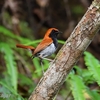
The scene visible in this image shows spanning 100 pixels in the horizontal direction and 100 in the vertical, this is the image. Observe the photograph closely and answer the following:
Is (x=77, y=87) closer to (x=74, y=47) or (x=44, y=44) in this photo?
(x=74, y=47)

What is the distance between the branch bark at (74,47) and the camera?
2701 mm

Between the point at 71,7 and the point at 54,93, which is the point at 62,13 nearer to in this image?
the point at 71,7

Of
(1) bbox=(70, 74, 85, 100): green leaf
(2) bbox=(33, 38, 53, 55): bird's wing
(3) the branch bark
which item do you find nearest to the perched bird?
(2) bbox=(33, 38, 53, 55): bird's wing

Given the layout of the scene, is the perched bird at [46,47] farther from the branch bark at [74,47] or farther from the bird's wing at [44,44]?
the branch bark at [74,47]

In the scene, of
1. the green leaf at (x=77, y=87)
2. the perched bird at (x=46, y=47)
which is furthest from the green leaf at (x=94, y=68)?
the perched bird at (x=46, y=47)

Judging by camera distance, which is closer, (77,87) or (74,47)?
(74,47)

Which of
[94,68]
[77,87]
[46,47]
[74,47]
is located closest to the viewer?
[74,47]

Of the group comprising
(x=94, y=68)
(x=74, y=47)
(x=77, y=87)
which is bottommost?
(x=77, y=87)

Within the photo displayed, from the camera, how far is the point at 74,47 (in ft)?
9.02

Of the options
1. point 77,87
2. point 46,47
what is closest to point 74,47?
point 77,87

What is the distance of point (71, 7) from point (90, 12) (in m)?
6.73

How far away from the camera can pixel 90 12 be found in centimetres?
271

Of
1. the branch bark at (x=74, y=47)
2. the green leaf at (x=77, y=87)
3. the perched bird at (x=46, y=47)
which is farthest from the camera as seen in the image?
the perched bird at (x=46, y=47)

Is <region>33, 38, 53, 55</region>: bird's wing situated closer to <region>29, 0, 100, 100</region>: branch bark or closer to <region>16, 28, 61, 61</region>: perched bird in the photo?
<region>16, 28, 61, 61</region>: perched bird
